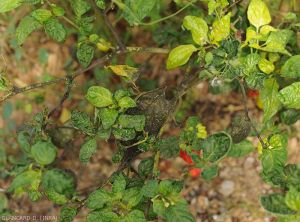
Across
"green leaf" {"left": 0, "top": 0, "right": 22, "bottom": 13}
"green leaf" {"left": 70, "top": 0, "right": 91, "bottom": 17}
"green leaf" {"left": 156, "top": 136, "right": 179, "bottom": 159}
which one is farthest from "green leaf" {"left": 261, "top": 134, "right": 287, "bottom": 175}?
"green leaf" {"left": 0, "top": 0, "right": 22, "bottom": 13}

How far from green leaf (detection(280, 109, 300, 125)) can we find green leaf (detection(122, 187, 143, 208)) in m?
0.50

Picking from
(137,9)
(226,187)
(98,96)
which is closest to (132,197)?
(98,96)

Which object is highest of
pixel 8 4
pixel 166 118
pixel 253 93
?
pixel 8 4

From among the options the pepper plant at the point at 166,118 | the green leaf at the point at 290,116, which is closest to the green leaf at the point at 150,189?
the pepper plant at the point at 166,118

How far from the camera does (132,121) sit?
1224 millimetres

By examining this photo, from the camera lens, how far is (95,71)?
74.4 inches

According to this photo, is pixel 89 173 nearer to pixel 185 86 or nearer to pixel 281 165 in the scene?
pixel 185 86

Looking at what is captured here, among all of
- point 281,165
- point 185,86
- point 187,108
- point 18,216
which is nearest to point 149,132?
point 185,86

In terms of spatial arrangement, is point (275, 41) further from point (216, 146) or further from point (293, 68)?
point (216, 146)

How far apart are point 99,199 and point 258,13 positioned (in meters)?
0.58

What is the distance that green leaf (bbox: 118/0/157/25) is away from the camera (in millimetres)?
1314

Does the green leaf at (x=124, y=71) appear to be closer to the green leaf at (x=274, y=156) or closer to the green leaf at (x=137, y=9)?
the green leaf at (x=137, y=9)

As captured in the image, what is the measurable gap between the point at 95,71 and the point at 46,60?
0.33m

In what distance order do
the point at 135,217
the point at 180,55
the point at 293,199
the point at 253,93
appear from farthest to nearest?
the point at 253,93
the point at 180,55
the point at 135,217
the point at 293,199
